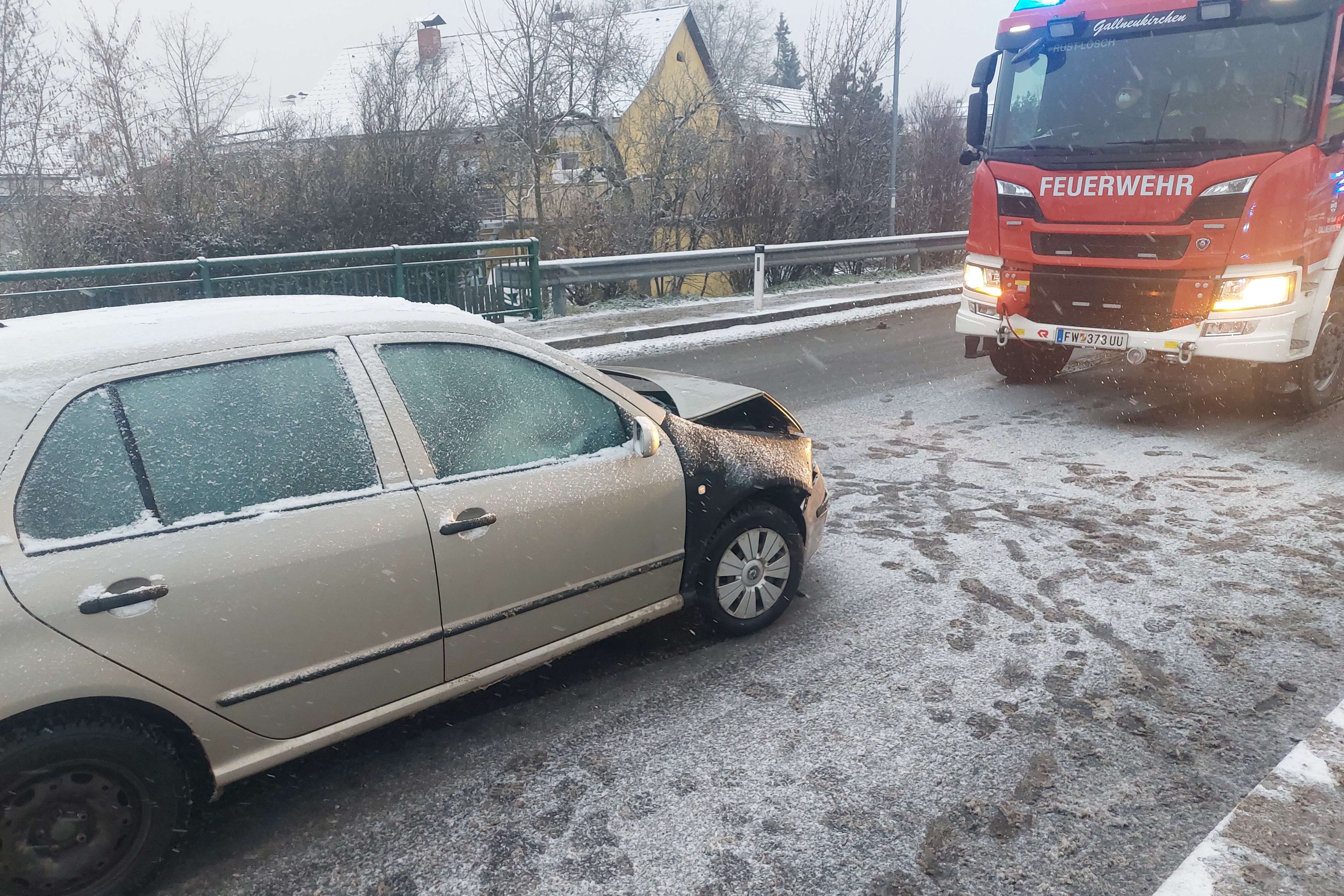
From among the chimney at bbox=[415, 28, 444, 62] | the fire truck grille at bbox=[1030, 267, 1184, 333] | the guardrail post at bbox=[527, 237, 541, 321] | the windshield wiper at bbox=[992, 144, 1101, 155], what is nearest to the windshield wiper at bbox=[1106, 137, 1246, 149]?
the windshield wiper at bbox=[992, 144, 1101, 155]

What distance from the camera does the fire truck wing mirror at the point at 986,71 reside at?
25.1 ft

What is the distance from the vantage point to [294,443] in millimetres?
2664

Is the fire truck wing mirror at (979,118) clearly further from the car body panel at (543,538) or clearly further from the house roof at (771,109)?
the house roof at (771,109)

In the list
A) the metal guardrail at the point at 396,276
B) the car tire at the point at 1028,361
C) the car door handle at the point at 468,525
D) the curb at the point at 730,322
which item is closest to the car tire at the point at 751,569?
the car door handle at the point at 468,525

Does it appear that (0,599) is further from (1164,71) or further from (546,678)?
(1164,71)

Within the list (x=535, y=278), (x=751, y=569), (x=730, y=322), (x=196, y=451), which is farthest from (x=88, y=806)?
(x=730, y=322)

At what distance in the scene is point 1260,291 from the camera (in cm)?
636

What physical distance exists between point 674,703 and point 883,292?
43.9 feet

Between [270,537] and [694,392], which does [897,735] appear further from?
[270,537]

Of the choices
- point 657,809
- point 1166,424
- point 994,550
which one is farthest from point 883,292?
point 657,809

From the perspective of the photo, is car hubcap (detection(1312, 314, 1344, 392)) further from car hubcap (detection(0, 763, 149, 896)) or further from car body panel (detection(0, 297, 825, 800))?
car hubcap (detection(0, 763, 149, 896))

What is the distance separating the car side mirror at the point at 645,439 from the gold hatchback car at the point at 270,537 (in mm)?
18

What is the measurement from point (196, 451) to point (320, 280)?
9201 mm

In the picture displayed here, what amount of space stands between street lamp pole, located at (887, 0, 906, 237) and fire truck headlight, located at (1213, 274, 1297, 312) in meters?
12.9
